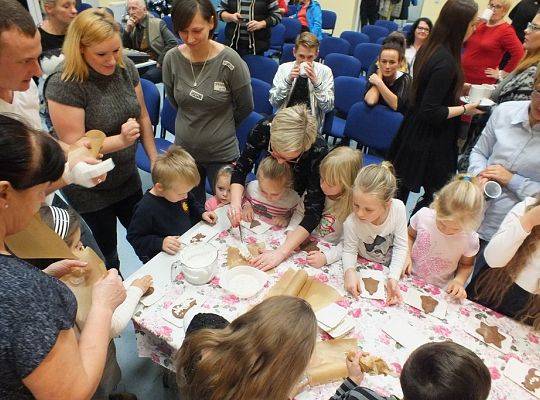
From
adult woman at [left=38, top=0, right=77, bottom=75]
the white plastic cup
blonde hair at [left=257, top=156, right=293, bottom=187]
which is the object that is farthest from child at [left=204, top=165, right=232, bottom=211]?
adult woman at [left=38, top=0, right=77, bottom=75]

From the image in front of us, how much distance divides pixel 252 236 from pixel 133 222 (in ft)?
2.02

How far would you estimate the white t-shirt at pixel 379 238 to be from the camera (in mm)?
1793

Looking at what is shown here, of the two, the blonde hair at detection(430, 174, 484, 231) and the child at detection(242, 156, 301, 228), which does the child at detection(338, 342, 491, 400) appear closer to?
the blonde hair at detection(430, 174, 484, 231)

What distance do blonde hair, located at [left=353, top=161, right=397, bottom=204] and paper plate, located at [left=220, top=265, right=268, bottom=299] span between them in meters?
0.59

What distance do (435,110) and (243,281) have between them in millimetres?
1754

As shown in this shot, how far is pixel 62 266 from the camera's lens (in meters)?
1.24

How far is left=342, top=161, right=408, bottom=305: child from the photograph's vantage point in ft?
5.49

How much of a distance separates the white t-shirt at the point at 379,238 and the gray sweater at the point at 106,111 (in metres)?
1.22

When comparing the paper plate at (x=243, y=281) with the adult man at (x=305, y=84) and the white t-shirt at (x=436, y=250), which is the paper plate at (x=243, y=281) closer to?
the white t-shirt at (x=436, y=250)

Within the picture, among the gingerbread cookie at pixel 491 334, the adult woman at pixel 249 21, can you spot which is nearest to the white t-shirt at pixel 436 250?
the gingerbread cookie at pixel 491 334

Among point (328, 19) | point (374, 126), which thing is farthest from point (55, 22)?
point (328, 19)

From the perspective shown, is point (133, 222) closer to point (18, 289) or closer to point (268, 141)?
point (268, 141)

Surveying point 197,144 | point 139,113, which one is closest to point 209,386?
point 139,113

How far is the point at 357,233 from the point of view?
70.9 inches
